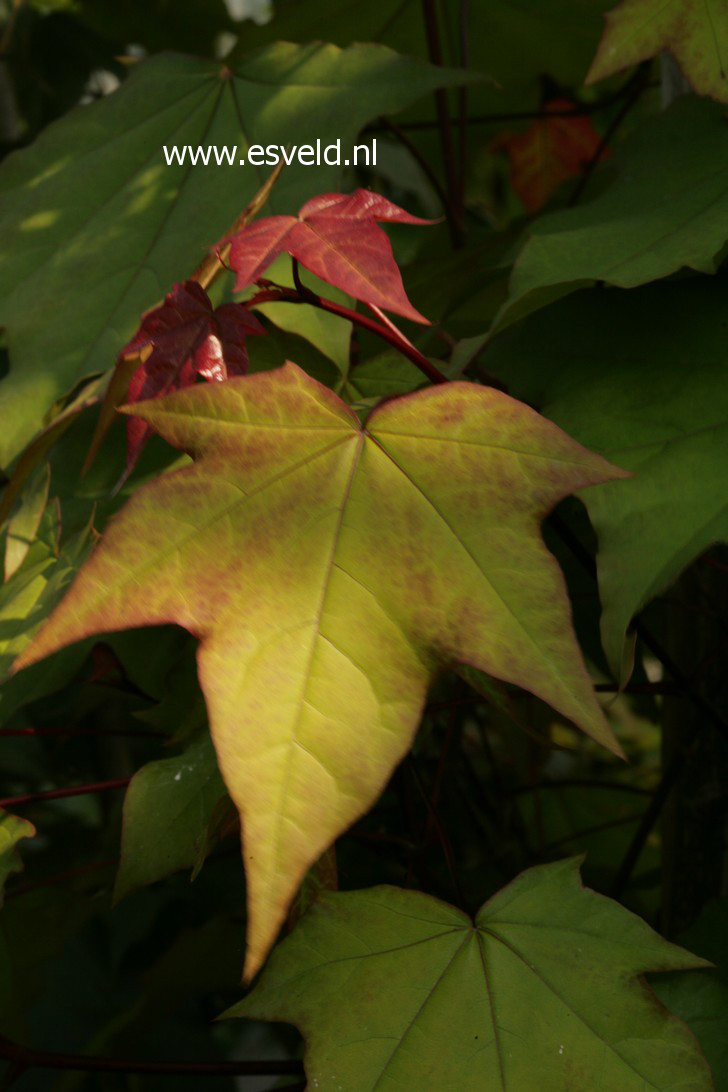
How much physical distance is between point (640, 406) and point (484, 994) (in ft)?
0.91

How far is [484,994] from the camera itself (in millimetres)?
418

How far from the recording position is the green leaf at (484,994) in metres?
0.39

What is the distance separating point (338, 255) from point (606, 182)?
1.54 ft

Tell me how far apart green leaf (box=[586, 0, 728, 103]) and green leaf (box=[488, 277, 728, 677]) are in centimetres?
10

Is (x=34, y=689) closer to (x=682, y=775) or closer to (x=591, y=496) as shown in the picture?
(x=591, y=496)

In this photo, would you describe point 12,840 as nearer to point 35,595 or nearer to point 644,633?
point 35,595

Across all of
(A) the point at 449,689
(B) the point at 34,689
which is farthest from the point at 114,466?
(A) the point at 449,689

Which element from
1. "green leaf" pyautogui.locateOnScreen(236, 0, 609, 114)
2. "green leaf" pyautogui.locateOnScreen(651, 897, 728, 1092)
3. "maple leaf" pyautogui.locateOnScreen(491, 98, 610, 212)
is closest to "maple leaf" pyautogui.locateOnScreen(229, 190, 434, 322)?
"green leaf" pyautogui.locateOnScreen(651, 897, 728, 1092)

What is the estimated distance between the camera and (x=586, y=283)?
0.50m

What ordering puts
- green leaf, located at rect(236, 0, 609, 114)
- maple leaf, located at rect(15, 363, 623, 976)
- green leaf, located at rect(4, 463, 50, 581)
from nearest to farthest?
maple leaf, located at rect(15, 363, 623, 976) < green leaf, located at rect(4, 463, 50, 581) < green leaf, located at rect(236, 0, 609, 114)

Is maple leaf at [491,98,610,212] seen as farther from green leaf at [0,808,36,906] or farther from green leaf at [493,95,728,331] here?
green leaf at [0,808,36,906]

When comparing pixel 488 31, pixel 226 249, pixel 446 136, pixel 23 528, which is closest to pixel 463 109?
pixel 446 136

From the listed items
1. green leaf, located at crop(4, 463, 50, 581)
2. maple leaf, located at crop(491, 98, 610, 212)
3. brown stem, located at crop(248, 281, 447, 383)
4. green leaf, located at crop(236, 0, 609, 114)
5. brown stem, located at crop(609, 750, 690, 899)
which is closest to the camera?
brown stem, located at crop(248, 281, 447, 383)

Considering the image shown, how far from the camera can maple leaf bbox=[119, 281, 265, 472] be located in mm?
435
